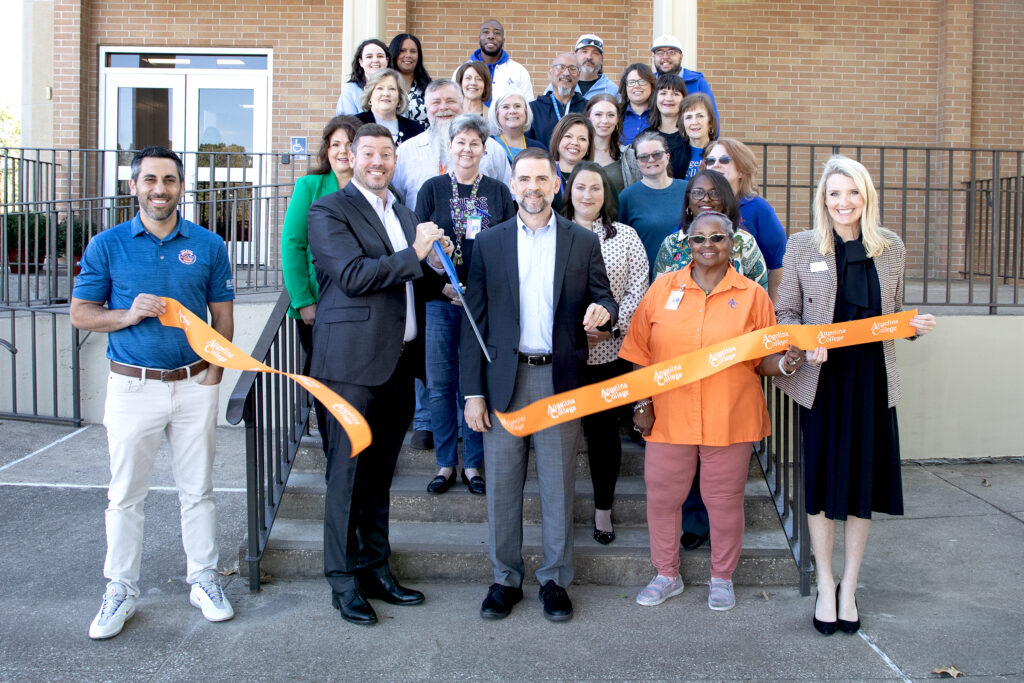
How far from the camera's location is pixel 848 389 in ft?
12.1

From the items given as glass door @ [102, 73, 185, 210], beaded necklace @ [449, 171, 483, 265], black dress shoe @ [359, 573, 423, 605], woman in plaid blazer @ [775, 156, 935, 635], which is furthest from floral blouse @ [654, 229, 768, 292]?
glass door @ [102, 73, 185, 210]

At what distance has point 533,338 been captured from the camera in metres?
3.82

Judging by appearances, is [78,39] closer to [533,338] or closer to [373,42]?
[373,42]

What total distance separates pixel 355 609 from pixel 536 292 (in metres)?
1.53

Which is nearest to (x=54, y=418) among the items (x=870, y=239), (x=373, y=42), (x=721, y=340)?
(x=373, y=42)

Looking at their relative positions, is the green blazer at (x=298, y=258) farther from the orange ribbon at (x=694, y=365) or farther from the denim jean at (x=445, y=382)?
the orange ribbon at (x=694, y=365)

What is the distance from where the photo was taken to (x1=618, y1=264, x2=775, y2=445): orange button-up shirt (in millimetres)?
3781

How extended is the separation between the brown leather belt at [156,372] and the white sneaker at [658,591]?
85.2 inches

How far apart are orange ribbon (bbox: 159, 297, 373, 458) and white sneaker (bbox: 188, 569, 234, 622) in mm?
871

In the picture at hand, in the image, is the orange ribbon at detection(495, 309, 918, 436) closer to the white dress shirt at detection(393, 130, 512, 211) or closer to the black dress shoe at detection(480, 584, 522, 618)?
the black dress shoe at detection(480, 584, 522, 618)

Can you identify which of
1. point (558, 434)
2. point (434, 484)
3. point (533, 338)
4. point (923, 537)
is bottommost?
point (923, 537)

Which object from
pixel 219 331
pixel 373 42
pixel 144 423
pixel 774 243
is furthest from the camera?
pixel 373 42

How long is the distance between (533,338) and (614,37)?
740 cm

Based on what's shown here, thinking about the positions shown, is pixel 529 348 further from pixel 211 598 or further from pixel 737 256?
pixel 211 598
